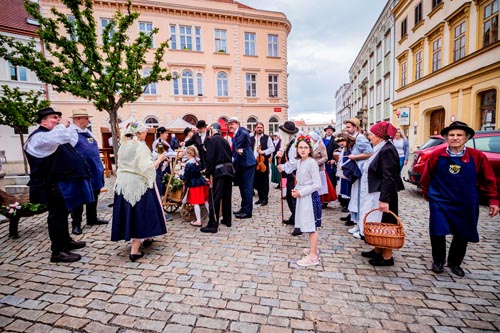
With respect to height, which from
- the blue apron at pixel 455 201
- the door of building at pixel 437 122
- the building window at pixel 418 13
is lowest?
the blue apron at pixel 455 201

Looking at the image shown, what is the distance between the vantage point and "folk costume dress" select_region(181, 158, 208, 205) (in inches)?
201

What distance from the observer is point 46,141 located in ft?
11.1

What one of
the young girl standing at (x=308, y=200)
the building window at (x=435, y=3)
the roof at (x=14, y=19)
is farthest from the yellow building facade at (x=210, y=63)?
the young girl standing at (x=308, y=200)

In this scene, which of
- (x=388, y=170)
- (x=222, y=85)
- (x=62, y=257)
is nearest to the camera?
(x=388, y=170)

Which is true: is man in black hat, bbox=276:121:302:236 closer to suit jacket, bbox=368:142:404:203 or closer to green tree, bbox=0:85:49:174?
suit jacket, bbox=368:142:404:203

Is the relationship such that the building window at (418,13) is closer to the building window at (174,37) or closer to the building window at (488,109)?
the building window at (488,109)

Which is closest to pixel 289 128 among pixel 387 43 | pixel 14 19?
pixel 387 43

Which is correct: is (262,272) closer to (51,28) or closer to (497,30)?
(51,28)

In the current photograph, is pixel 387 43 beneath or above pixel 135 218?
above

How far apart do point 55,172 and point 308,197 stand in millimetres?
3595

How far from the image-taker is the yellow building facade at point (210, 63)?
72.7 ft

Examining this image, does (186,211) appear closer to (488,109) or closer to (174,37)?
(488,109)

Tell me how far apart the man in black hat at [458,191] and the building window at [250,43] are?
24.7 m

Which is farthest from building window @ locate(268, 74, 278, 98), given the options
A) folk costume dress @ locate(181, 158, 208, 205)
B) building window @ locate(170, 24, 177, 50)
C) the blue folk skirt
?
the blue folk skirt
